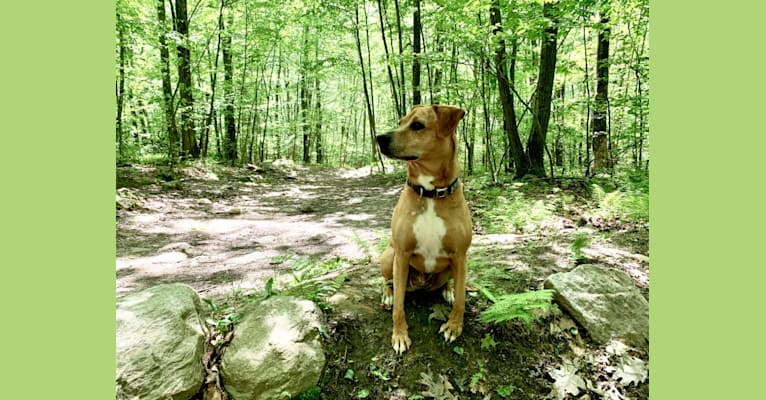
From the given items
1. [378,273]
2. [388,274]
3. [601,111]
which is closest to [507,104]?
[601,111]

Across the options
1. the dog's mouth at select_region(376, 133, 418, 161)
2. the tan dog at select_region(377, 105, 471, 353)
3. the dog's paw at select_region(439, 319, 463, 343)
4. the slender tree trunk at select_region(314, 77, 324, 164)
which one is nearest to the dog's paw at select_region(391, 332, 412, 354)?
the tan dog at select_region(377, 105, 471, 353)

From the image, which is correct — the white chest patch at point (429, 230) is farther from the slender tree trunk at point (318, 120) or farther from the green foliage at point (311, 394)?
the slender tree trunk at point (318, 120)

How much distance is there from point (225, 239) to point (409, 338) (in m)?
4.84

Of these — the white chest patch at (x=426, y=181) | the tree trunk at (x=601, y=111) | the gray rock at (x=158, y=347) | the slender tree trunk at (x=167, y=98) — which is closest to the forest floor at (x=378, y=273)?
the gray rock at (x=158, y=347)

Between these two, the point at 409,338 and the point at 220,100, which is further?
the point at 220,100

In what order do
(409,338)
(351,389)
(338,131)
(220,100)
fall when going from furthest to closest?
(338,131)
(220,100)
(409,338)
(351,389)

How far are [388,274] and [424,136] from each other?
133 centimetres

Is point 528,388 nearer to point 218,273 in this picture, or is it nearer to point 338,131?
point 218,273

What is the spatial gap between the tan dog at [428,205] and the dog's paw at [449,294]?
1.24 feet

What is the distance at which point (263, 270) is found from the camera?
5.11 meters

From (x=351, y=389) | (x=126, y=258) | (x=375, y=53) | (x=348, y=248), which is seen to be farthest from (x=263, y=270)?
(x=375, y=53)

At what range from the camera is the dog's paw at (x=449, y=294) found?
11.4ft

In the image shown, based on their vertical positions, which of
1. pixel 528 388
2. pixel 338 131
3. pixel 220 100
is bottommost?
pixel 528 388

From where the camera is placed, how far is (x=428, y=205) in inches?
116
